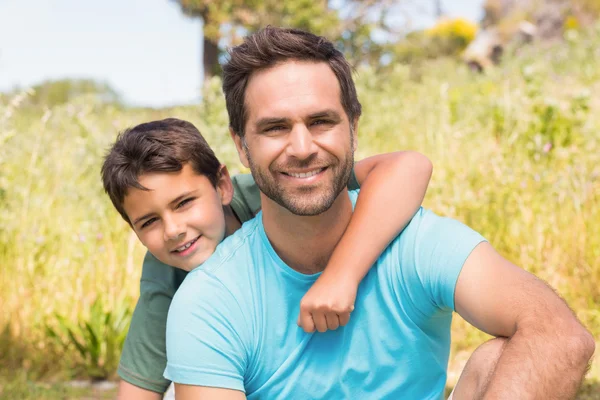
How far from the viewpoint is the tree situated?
12719 millimetres

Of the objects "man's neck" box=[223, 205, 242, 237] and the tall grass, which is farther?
the tall grass

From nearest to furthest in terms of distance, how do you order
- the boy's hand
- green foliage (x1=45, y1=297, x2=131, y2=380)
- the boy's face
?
the boy's hand
the boy's face
green foliage (x1=45, y1=297, x2=131, y2=380)

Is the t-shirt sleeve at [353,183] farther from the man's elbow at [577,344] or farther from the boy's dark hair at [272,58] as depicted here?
the man's elbow at [577,344]

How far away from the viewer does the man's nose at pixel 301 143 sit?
223cm

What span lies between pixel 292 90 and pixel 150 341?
3.75 feet

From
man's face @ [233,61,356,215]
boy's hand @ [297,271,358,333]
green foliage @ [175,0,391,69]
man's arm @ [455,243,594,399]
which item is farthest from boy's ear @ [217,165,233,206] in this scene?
green foliage @ [175,0,391,69]

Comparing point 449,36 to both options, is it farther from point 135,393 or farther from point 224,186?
point 135,393

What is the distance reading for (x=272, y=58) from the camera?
2361 mm

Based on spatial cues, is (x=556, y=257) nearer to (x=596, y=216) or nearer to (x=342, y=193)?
(x=596, y=216)

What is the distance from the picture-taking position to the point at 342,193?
8.03ft

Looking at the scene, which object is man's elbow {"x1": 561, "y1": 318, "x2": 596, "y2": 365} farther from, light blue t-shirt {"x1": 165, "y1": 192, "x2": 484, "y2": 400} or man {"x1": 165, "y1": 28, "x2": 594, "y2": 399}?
light blue t-shirt {"x1": 165, "y1": 192, "x2": 484, "y2": 400}

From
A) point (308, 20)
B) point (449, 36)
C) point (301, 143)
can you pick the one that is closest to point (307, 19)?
point (308, 20)

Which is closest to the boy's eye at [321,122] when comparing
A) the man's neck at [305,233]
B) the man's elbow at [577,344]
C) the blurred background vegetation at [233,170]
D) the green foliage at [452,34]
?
the man's neck at [305,233]

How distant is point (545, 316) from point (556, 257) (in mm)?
2525
